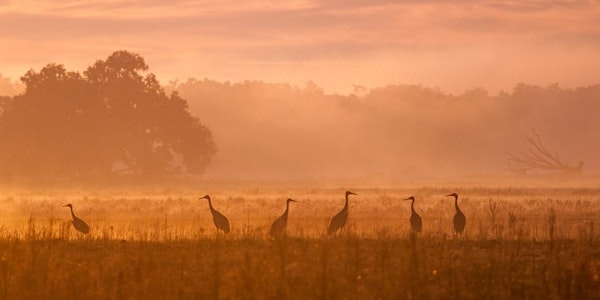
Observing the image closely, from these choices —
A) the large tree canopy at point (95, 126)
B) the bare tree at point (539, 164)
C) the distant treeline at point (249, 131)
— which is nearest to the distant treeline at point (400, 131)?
the distant treeline at point (249, 131)

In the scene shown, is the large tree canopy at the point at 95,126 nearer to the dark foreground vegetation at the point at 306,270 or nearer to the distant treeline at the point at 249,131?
the distant treeline at the point at 249,131

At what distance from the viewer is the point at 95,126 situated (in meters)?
81.7

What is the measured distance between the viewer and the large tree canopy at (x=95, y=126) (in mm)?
79812

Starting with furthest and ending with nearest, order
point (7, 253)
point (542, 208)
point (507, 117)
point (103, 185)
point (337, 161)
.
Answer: point (507, 117), point (337, 161), point (103, 185), point (542, 208), point (7, 253)

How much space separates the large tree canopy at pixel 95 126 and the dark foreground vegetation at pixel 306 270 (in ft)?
200

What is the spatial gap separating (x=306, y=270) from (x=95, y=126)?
6701 cm

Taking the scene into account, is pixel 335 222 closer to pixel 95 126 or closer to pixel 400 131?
pixel 95 126

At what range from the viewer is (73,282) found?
611 inches

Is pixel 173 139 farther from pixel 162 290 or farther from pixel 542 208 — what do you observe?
pixel 162 290

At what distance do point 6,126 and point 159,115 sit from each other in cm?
1128

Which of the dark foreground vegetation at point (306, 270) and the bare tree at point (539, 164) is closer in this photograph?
the dark foreground vegetation at point (306, 270)

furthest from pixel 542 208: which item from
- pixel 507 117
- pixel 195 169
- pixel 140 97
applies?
pixel 507 117

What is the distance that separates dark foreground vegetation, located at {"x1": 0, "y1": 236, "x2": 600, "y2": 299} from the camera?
15469mm

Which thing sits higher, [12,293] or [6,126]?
[6,126]
